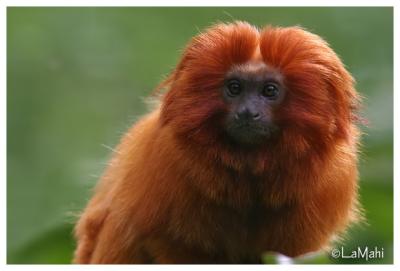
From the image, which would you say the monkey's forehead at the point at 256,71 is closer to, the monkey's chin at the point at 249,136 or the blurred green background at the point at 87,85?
the monkey's chin at the point at 249,136

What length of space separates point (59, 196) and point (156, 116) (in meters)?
2.14

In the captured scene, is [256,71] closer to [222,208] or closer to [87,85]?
[222,208]

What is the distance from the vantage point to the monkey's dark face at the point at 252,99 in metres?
5.54

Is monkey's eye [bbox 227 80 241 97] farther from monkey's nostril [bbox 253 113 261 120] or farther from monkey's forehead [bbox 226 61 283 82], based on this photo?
monkey's nostril [bbox 253 113 261 120]

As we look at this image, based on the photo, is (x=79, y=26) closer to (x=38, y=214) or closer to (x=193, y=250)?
(x=38, y=214)

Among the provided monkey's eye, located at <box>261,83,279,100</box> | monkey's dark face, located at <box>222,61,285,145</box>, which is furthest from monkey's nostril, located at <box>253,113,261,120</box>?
monkey's eye, located at <box>261,83,279,100</box>

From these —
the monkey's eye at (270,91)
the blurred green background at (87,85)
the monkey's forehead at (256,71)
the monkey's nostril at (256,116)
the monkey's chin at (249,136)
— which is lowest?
the blurred green background at (87,85)


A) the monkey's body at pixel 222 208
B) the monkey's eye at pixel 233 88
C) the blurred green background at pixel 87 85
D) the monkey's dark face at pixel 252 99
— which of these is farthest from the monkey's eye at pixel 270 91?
the blurred green background at pixel 87 85

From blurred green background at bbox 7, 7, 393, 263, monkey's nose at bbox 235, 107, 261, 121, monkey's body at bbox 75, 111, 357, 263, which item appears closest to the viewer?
monkey's nose at bbox 235, 107, 261, 121

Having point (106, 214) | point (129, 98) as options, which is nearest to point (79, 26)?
point (129, 98)

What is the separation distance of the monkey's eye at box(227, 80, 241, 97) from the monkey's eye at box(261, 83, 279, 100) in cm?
11

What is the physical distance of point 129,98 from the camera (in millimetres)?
9008

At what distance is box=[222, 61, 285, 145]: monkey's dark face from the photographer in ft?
18.2

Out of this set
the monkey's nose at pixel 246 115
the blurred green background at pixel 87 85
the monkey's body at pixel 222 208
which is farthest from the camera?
the blurred green background at pixel 87 85
